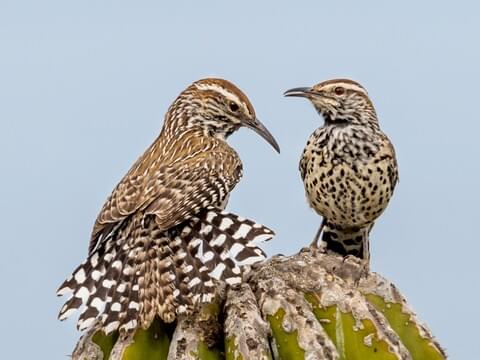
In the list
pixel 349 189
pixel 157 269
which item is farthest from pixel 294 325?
pixel 349 189

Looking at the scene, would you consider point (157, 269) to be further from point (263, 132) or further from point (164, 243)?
point (263, 132)

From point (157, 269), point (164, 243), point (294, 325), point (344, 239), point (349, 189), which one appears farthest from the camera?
Result: point (344, 239)

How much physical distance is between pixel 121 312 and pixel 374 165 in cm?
305

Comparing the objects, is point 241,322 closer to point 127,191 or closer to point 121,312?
point 121,312

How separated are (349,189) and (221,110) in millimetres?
1229

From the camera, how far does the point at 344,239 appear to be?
7715mm

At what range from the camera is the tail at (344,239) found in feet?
25.1

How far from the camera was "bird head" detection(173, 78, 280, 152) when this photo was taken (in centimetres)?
639

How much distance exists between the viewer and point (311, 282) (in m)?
4.45

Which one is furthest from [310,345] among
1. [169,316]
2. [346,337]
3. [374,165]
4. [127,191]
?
[374,165]

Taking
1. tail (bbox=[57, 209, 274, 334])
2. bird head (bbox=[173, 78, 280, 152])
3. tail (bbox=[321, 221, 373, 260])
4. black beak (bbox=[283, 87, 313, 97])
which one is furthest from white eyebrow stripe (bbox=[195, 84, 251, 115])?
tail (bbox=[321, 221, 373, 260])

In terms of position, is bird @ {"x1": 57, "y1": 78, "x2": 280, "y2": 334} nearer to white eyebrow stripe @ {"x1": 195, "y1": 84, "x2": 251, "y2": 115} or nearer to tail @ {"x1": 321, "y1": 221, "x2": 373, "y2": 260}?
white eyebrow stripe @ {"x1": 195, "y1": 84, "x2": 251, "y2": 115}

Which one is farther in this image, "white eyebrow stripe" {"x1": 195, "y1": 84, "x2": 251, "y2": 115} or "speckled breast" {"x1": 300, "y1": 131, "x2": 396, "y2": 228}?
"speckled breast" {"x1": 300, "y1": 131, "x2": 396, "y2": 228}

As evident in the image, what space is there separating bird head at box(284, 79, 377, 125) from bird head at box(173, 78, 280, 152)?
84cm
